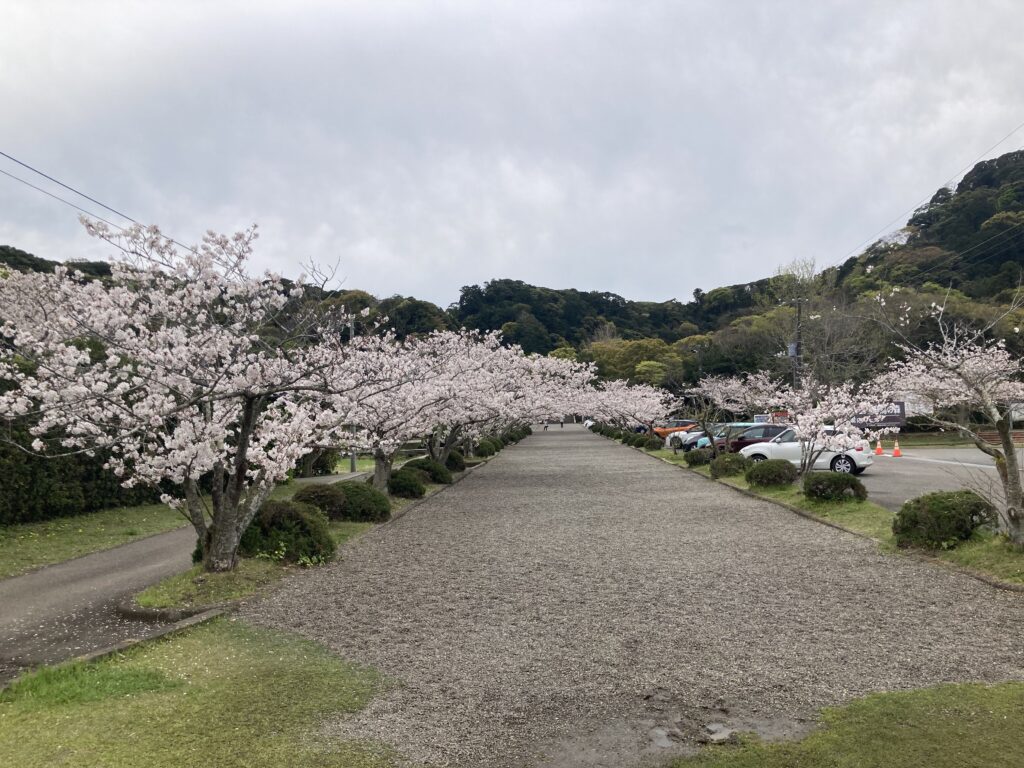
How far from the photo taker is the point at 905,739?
12.4 ft

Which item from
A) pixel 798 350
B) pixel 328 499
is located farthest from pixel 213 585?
pixel 798 350

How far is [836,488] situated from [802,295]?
37.7m

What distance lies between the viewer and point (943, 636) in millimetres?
5652

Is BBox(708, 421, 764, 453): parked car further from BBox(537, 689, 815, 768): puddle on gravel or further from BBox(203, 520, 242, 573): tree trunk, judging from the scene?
BBox(537, 689, 815, 768): puddle on gravel

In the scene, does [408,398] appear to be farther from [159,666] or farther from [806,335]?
[806,335]

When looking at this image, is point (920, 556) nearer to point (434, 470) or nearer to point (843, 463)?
point (843, 463)

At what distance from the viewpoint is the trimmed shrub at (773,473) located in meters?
16.1

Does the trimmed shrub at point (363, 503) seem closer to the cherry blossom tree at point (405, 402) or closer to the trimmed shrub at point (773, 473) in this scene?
the cherry blossom tree at point (405, 402)

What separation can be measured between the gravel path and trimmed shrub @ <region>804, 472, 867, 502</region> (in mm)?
1789

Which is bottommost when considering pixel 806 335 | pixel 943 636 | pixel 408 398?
pixel 943 636

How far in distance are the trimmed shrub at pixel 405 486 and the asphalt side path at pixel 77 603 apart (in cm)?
536

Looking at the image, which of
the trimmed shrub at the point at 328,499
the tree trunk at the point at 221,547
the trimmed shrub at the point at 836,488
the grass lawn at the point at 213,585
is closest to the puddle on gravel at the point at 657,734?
the grass lawn at the point at 213,585

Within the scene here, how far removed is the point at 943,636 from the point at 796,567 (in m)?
2.86

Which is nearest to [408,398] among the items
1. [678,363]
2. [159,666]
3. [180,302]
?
[180,302]
